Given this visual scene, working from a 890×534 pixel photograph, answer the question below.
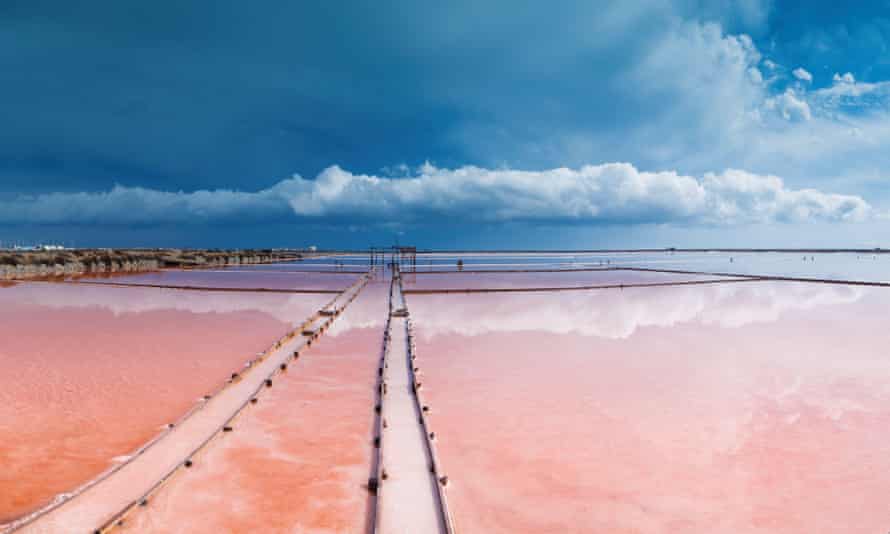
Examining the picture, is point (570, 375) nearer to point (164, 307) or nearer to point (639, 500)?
point (639, 500)

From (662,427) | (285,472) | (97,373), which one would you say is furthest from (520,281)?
(285,472)

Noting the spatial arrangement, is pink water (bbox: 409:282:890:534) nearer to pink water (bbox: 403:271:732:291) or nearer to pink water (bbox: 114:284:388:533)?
pink water (bbox: 114:284:388:533)

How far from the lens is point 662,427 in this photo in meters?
7.11

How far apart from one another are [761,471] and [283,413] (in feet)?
22.6

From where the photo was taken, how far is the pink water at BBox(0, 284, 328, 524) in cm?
588

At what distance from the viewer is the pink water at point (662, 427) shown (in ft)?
16.4

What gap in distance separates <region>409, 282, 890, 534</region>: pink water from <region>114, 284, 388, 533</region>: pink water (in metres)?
1.21

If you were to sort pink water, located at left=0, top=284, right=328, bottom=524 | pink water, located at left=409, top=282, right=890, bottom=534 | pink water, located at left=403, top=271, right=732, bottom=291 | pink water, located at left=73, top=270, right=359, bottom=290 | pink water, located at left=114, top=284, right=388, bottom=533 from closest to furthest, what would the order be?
1. pink water, located at left=114, top=284, right=388, bottom=533
2. pink water, located at left=409, top=282, right=890, bottom=534
3. pink water, located at left=0, top=284, right=328, bottom=524
4. pink water, located at left=73, top=270, right=359, bottom=290
5. pink water, located at left=403, top=271, right=732, bottom=291

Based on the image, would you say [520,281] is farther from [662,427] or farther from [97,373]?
[97,373]

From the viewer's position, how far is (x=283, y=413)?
7.66 m

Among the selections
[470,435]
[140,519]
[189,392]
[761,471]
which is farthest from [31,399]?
[761,471]

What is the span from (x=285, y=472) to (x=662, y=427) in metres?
5.49

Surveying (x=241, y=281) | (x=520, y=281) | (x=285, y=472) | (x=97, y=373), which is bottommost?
(x=285, y=472)

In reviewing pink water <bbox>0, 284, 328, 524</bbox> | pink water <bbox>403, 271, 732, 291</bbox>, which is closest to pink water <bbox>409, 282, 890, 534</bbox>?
pink water <bbox>0, 284, 328, 524</bbox>
